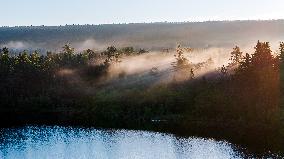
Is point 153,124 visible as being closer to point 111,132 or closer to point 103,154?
point 111,132

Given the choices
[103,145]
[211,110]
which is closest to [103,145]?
[103,145]

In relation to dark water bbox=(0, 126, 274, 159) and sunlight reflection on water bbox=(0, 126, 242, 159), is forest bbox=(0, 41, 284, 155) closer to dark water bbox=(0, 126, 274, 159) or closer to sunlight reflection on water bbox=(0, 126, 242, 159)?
dark water bbox=(0, 126, 274, 159)

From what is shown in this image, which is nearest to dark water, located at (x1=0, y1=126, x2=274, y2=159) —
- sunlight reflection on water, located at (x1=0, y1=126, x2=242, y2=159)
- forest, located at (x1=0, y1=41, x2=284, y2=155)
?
sunlight reflection on water, located at (x1=0, y1=126, x2=242, y2=159)

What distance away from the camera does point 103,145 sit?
449ft

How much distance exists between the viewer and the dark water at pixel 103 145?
123625 millimetres

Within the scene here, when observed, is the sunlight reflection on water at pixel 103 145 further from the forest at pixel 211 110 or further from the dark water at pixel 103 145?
the forest at pixel 211 110

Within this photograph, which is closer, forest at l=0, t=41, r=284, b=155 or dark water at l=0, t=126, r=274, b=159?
dark water at l=0, t=126, r=274, b=159

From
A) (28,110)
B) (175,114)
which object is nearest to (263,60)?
(175,114)

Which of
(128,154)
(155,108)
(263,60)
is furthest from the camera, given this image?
(155,108)

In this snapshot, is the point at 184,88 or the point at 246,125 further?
the point at 184,88

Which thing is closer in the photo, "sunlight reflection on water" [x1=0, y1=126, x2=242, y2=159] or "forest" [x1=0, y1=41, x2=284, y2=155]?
"sunlight reflection on water" [x1=0, y1=126, x2=242, y2=159]

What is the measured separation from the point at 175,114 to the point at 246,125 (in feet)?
92.4

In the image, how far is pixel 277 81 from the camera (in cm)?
16188

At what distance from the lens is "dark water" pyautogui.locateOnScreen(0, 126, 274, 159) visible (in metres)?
124
